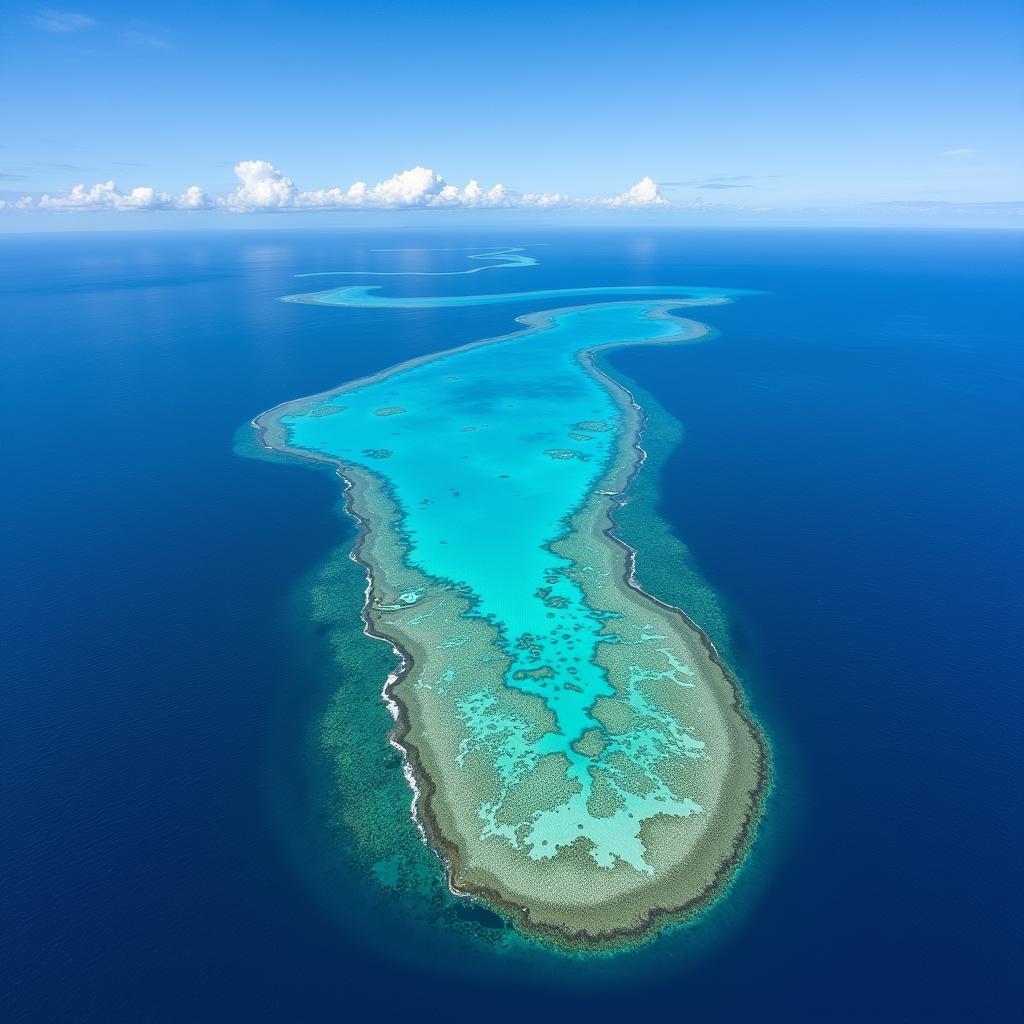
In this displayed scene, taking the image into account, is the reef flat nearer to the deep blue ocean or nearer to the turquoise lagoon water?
the turquoise lagoon water

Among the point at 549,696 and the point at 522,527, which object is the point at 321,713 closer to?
the point at 549,696

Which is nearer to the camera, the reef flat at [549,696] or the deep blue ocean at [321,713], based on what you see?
the deep blue ocean at [321,713]

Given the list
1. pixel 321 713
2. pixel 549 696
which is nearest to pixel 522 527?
pixel 549 696

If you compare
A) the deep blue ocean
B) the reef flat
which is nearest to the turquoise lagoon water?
the reef flat

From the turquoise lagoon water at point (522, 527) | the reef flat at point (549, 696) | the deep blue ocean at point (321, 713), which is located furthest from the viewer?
the turquoise lagoon water at point (522, 527)

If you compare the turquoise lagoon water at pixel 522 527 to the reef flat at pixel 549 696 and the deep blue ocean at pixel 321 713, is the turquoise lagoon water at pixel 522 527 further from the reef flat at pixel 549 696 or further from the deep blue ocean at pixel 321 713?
the deep blue ocean at pixel 321 713

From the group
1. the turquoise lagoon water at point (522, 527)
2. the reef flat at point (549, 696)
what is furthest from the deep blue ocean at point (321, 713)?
the turquoise lagoon water at point (522, 527)

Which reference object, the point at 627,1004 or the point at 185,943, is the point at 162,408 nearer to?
the point at 185,943
